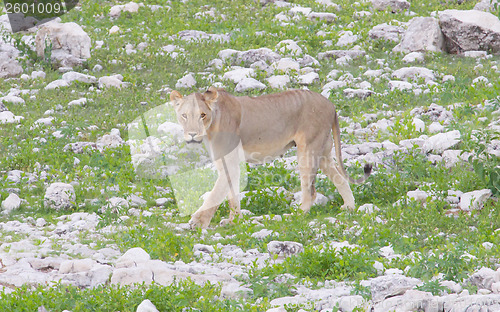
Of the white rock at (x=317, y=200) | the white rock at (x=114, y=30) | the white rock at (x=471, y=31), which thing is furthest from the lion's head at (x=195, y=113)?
the white rock at (x=114, y=30)

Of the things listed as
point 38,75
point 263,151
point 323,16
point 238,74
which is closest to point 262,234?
point 263,151

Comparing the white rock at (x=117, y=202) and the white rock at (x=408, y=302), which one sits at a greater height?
the white rock at (x=408, y=302)

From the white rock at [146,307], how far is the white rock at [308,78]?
1051 cm

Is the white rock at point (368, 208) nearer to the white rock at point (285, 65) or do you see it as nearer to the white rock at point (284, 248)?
the white rock at point (284, 248)

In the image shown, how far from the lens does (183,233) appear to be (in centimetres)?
953

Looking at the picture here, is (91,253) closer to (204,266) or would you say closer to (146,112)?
(204,266)

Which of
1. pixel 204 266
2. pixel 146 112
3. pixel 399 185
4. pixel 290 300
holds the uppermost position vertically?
pixel 290 300

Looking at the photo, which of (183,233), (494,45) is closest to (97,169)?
(183,233)

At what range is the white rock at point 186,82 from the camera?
16.4 m

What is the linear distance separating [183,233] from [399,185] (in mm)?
3576

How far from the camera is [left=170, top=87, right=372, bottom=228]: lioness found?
10156mm

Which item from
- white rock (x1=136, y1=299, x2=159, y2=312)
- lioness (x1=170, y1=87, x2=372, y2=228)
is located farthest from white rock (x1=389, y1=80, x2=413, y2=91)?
white rock (x1=136, y1=299, x2=159, y2=312)

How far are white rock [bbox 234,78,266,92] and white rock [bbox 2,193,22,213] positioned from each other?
657 cm

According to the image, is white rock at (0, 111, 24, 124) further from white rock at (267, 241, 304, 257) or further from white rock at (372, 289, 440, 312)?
white rock at (372, 289, 440, 312)
